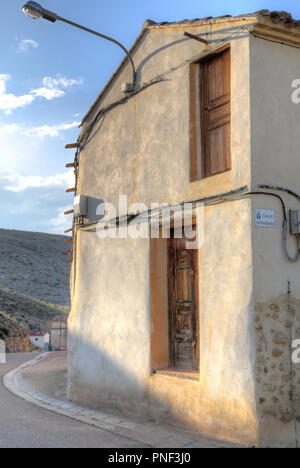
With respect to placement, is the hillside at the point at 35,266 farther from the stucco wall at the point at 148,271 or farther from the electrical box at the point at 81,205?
the stucco wall at the point at 148,271

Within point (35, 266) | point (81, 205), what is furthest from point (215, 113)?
point (35, 266)

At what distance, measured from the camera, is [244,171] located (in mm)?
7129

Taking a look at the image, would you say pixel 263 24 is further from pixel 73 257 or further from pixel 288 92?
pixel 73 257

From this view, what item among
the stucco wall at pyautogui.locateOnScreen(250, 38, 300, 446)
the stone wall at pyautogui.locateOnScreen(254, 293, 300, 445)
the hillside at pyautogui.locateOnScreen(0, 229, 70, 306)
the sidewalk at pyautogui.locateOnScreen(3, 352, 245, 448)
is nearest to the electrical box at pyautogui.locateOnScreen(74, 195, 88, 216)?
the sidewalk at pyautogui.locateOnScreen(3, 352, 245, 448)

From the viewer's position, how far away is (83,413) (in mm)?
9172

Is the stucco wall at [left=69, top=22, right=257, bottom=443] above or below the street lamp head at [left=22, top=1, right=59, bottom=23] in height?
below

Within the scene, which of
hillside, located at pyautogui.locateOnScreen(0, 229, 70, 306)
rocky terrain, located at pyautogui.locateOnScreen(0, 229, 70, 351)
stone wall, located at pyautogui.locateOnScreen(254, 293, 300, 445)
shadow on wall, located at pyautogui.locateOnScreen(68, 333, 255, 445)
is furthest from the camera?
hillside, located at pyautogui.locateOnScreen(0, 229, 70, 306)

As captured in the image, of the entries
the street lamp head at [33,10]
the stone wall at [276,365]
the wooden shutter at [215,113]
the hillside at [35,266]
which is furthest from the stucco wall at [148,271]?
the hillside at [35,266]

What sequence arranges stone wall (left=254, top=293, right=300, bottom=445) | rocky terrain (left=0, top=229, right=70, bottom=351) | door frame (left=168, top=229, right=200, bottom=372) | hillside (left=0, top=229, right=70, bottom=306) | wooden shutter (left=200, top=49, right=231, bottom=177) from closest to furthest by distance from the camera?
stone wall (left=254, top=293, right=300, bottom=445), wooden shutter (left=200, top=49, right=231, bottom=177), door frame (left=168, top=229, right=200, bottom=372), rocky terrain (left=0, top=229, right=70, bottom=351), hillside (left=0, top=229, right=70, bottom=306)

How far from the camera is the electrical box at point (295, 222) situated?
23.3 ft

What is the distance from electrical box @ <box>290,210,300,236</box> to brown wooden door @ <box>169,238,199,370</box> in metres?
1.95

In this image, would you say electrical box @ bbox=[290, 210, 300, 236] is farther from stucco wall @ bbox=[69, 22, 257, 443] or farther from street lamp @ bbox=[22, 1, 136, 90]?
street lamp @ bbox=[22, 1, 136, 90]

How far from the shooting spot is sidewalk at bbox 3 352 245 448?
7.05 metres

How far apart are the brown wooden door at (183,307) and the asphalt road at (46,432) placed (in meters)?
1.79
